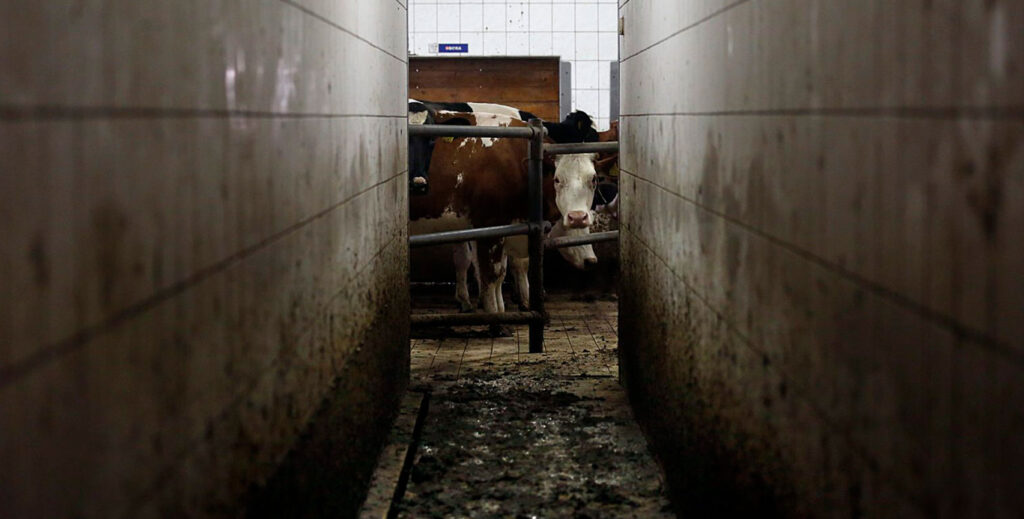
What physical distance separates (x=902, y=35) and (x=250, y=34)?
1085 millimetres

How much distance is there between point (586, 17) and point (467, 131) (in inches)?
170

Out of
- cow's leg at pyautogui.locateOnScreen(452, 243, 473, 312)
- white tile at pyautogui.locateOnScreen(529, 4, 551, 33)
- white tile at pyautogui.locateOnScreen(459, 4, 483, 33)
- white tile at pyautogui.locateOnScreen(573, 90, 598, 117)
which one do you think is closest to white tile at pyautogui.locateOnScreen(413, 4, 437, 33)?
white tile at pyautogui.locateOnScreen(459, 4, 483, 33)

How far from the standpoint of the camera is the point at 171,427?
146 centimetres

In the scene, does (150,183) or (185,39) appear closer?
(150,183)

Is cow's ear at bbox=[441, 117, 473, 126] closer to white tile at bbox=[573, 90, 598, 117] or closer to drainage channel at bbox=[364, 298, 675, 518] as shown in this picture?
drainage channel at bbox=[364, 298, 675, 518]

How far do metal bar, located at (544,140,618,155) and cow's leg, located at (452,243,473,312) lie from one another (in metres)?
1.01

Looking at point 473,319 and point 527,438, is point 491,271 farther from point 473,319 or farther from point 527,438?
point 527,438

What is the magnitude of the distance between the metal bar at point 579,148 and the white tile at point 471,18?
370cm

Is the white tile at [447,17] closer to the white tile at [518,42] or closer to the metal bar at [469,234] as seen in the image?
the white tile at [518,42]

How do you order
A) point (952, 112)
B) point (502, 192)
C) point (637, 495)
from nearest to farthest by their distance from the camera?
point (952, 112)
point (637, 495)
point (502, 192)

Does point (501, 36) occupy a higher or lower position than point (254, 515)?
higher

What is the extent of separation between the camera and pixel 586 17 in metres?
9.66

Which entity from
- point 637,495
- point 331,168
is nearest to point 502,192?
point 637,495

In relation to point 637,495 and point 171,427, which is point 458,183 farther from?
point 171,427
